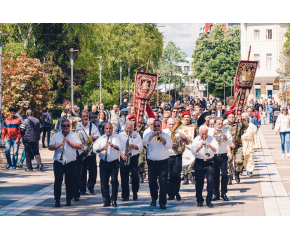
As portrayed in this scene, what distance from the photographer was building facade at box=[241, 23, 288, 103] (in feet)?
207

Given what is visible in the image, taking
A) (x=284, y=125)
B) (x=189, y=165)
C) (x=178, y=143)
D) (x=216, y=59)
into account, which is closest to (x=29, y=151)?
(x=189, y=165)

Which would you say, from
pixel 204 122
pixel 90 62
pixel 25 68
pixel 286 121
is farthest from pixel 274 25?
pixel 204 122

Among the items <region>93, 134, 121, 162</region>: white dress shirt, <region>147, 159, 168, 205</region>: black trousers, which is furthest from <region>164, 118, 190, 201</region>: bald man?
<region>93, 134, 121, 162</region>: white dress shirt

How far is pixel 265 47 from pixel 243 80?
177 ft

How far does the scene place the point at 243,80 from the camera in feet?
38.8

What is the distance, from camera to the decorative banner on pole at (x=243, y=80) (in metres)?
11.7

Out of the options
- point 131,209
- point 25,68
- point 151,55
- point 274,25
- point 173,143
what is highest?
point 274,25

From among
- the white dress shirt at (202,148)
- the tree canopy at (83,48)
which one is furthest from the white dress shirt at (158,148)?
the tree canopy at (83,48)

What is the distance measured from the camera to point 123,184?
1012 cm

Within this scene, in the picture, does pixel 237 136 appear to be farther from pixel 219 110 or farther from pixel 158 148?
pixel 219 110

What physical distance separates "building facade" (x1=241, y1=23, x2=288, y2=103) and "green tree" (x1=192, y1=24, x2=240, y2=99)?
4.97m

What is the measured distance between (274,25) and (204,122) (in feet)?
180

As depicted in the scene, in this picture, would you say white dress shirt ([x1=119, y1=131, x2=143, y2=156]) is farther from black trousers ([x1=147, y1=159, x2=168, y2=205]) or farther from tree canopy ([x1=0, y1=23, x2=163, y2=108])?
tree canopy ([x1=0, y1=23, x2=163, y2=108])

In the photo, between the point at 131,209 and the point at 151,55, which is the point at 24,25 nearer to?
the point at 151,55
